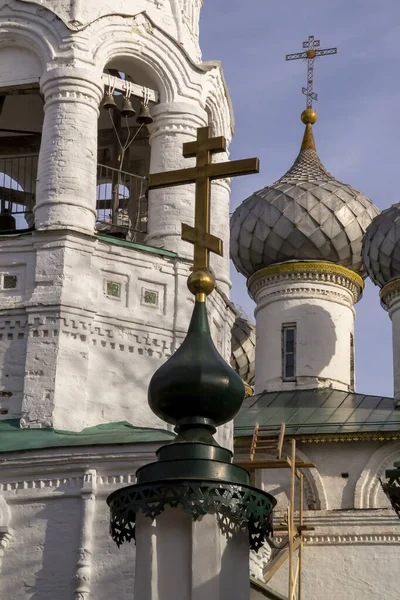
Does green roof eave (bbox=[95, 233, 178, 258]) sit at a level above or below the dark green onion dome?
above

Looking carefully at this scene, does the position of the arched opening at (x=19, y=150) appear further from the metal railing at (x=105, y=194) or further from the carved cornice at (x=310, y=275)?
the carved cornice at (x=310, y=275)

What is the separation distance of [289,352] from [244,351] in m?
2.59

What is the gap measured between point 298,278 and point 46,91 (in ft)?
26.2

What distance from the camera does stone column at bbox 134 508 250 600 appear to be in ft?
16.5

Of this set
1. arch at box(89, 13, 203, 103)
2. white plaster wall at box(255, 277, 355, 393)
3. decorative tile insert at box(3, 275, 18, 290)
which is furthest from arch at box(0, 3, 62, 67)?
white plaster wall at box(255, 277, 355, 393)

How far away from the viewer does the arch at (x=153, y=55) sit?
11.7m

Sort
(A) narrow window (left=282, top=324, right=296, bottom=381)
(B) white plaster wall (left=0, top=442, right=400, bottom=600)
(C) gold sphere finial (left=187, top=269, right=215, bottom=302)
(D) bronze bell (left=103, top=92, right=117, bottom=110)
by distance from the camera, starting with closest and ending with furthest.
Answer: (C) gold sphere finial (left=187, top=269, right=215, bottom=302) < (B) white plaster wall (left=0, top=442, right=400, bottom=600) < (D) bronze bell (left=103, top=92, right=117, bottom=110) < (A) narrow window (left=282, top=324, right=296, bottom=381)

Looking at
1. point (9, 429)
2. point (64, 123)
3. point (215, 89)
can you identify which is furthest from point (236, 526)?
point (215, 89)

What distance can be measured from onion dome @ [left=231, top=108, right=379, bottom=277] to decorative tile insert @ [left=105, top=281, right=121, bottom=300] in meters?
8.36

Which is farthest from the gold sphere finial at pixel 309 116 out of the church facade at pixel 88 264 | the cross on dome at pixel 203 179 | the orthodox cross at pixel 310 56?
the cross on dome at pixel 203 179

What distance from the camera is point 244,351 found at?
21.2m

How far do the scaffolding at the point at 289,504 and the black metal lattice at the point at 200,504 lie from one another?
9.73 metres

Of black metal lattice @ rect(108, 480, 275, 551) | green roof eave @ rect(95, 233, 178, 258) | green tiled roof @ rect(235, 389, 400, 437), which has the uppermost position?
green tiled roof @ rect(235, 389, 400, 437)

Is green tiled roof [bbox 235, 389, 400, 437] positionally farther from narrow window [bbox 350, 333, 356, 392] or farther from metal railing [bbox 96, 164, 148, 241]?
metal railing [bbox 96, 164, 148, 241]
